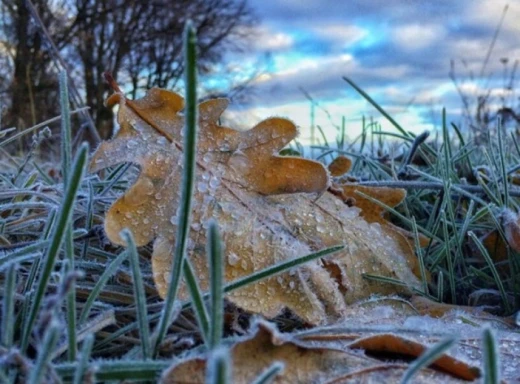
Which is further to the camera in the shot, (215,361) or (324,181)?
(324,181)

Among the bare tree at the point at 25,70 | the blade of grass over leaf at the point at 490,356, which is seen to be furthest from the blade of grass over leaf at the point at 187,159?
the bare tree at the point at 25,70

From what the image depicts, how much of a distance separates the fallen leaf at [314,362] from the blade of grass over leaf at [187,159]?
2.1 inches

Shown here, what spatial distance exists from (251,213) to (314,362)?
27 cm

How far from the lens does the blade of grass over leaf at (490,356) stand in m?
0.35

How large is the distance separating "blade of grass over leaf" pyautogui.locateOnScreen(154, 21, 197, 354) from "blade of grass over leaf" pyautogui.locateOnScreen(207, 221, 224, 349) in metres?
0.05

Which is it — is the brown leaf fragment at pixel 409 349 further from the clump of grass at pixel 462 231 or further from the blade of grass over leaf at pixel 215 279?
the clump of grass at pixel 462 231

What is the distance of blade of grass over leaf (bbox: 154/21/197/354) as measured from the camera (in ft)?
1.26

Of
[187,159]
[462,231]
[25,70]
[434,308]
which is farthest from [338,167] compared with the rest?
[25,70]

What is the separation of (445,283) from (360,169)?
23.1 inches

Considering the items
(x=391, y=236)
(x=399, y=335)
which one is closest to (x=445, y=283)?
(x=391, y=236)

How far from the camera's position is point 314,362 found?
527mm

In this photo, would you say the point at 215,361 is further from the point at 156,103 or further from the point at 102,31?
the point at 102,31

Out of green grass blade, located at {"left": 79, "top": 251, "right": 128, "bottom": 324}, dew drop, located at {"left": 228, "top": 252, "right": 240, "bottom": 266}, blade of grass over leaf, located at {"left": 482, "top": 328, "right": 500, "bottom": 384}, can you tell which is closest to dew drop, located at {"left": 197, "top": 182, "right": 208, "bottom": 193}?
dew drop, located at {"left": 228, "top": 252, "right": 240, "bottom": 266}

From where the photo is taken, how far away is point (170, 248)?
0.67m
